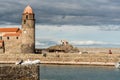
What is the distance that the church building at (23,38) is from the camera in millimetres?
66375

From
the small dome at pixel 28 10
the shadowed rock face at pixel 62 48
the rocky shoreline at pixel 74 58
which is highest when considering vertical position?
the small dome at pixel 28 10

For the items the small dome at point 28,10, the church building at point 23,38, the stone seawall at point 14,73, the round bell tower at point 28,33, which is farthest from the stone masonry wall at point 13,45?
the stone seawall at point 14,73

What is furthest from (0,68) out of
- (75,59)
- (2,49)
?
(2,49)

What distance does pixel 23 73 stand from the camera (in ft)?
39.8

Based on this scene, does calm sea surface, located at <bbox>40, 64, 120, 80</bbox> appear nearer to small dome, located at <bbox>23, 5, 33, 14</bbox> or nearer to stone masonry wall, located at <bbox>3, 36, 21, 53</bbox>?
small dome, located at <bbox>23, 5, 33, 14</bbox>

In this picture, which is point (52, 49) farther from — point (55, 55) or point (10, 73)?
point (10, 73)

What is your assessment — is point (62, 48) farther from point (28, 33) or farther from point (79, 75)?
point (79, 75)

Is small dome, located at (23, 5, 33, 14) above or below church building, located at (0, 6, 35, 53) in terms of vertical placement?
above

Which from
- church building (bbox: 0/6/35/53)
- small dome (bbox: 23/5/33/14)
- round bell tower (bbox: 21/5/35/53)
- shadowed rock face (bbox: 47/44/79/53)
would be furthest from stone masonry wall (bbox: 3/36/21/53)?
shadowed rock face (bbox: 47/44/79/53)

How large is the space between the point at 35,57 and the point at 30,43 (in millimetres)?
5663

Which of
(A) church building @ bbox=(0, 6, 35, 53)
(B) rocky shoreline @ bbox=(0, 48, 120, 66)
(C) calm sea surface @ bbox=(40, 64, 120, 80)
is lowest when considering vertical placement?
(C) calm sea surface @ bbox=(40, 64, 120, 80)

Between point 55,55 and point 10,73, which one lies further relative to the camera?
point 55,55

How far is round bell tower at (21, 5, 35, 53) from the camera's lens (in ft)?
217

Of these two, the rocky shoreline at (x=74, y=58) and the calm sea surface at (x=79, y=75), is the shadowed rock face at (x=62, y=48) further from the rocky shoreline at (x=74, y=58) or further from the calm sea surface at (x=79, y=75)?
the calm sea surface at (x=79, y=75)
